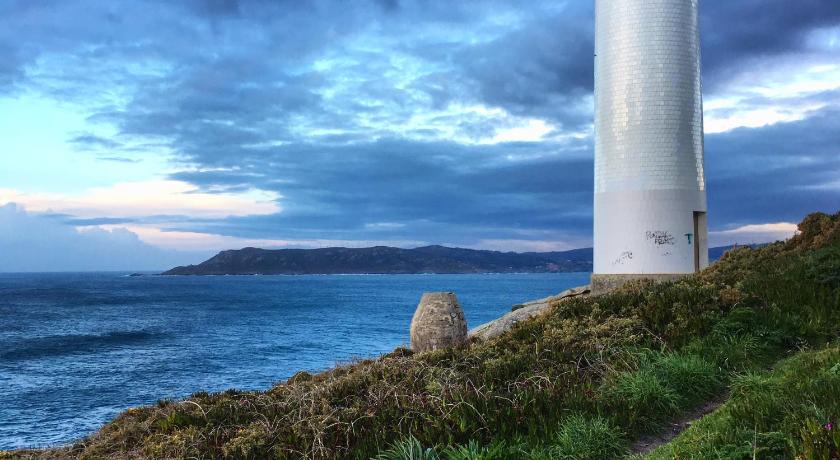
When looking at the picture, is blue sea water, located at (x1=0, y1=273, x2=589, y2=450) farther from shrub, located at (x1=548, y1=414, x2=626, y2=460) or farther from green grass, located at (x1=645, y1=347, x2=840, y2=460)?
green grass, located at (x1=645, y1=347, x2=840, y2=460)

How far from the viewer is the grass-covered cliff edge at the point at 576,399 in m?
6.86

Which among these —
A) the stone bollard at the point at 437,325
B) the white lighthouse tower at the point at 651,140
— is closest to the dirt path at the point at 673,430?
the stone bollard at the point at 437,325

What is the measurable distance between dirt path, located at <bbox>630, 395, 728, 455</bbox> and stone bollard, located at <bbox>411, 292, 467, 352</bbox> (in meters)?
7.71

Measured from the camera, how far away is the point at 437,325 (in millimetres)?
16156

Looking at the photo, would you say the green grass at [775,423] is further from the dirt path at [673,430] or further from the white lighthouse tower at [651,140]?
the white lighthouse tower at [651,140]

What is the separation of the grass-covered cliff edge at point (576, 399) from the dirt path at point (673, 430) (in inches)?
4.5

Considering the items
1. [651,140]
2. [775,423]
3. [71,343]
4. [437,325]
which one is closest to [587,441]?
[775,423]

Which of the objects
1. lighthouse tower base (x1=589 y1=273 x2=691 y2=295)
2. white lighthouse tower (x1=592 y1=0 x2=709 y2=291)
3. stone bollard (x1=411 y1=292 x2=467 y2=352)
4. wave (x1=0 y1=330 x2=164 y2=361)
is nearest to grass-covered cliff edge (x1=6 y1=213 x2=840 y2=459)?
stone bollard (x1=411 y1=292 x2=467 y2=352)

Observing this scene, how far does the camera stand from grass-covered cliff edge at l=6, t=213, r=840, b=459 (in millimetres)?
6859

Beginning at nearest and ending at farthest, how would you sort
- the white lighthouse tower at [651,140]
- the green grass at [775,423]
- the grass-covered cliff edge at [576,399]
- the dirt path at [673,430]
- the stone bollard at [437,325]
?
the green grass at [775,423], the grass-covered cliff edge at [576,399], the dirt path at [673,430], the stone bollard at [437,325], the white lighthouse tower at [651,140]

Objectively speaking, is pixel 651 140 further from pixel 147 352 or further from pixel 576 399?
pixel 147 352

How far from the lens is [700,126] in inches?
923

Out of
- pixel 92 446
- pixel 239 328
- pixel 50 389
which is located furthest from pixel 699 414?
pixel 239 328

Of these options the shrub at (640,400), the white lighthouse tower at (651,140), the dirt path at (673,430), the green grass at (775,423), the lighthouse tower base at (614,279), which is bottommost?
the dirt path at (673,430)
